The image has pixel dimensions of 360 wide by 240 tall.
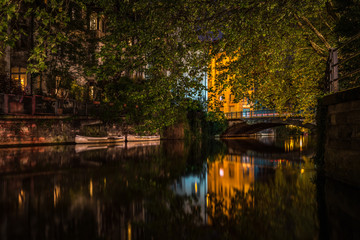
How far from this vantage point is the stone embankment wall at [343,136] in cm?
494

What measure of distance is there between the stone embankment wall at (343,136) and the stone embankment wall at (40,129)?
18428 millimetres

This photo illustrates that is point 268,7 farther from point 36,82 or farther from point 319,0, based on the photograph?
point 36,82

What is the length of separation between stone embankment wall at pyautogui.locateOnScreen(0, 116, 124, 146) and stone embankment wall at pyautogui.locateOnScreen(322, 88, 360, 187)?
18428 millimetres

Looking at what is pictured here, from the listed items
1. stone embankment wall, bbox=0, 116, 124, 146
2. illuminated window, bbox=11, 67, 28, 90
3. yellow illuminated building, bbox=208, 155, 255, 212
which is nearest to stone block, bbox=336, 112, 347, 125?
yellow illuminated building, bbox=208, 155, 255, 212

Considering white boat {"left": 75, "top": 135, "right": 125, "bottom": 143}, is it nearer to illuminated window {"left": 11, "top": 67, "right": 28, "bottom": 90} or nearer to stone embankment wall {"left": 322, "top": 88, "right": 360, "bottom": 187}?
illuminated window {"left": 11, "top": 67, "right": 28, "bottom": 90}

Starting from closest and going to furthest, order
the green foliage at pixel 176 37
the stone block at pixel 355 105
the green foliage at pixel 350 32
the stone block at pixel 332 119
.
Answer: the stone block at pixel 355 105
the stone block at pixel 332 119
the green foliage at pixel 176 37
the green foliage at pixel 350 32

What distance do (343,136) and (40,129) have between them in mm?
19361

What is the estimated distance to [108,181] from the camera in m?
6.05

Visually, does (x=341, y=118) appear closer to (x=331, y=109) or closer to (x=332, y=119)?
(x=332, y=119)

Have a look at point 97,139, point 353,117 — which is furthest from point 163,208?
point 97,139

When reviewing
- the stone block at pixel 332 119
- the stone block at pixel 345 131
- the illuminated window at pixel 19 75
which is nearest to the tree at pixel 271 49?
the stone block at pixel 332 119

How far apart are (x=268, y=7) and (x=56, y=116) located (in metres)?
17.9

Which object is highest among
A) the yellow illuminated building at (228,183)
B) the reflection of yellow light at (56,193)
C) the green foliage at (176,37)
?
the green foliage at (176,37)

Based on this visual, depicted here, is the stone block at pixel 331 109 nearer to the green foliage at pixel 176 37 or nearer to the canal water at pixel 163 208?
the canal water at pixel 163 208
